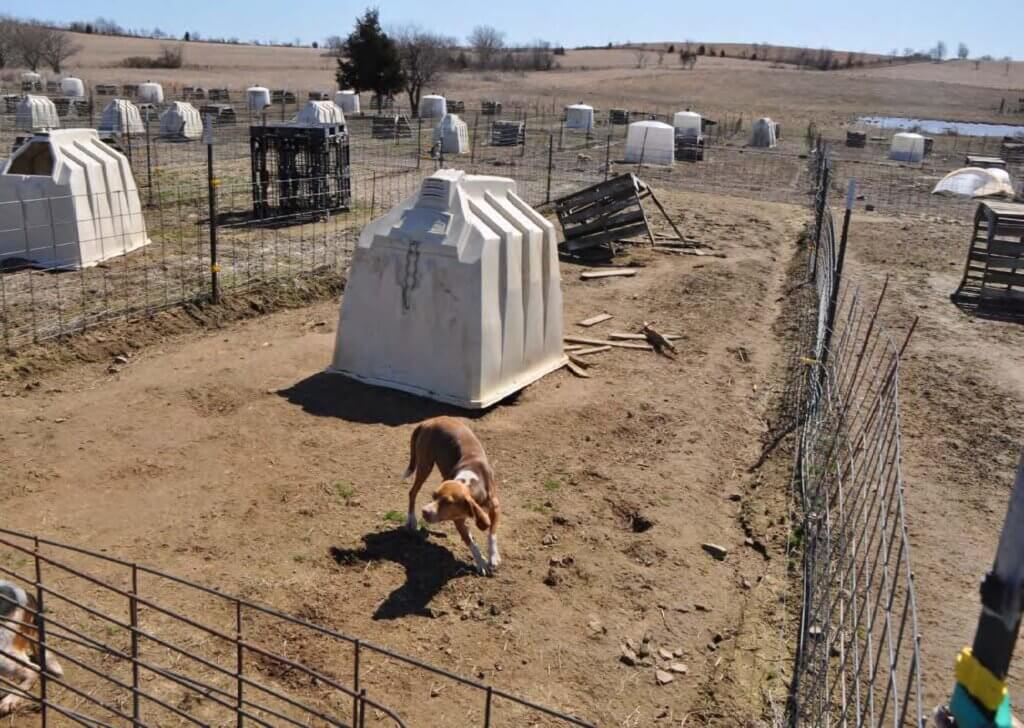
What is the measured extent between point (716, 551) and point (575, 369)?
4.52 metres

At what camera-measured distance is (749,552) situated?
7836 mm

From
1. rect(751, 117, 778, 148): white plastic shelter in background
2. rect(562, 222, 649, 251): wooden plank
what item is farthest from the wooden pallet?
rect(751, 117, 778, 148): white plastic shelter in background

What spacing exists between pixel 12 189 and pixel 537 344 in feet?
30.5

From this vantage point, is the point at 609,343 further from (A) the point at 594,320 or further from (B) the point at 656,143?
(B) the point at 656,143

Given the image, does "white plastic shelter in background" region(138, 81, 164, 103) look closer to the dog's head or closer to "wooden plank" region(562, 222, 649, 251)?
"wooden plank" region(562, 222, 649, 251)

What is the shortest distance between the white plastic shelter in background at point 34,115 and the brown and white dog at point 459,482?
34.5m

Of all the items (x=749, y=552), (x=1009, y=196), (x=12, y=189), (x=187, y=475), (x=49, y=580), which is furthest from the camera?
(x=1009, y=196)

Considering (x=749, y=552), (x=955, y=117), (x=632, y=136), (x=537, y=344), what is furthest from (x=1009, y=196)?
(x=955, y=117)

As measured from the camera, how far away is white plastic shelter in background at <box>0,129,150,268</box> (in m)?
15.1

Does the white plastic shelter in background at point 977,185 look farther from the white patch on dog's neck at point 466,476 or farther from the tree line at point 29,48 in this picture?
the tree line at point 29,48

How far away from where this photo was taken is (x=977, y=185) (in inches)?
1179

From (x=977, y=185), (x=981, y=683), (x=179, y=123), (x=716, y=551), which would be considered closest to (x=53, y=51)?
(x=179, y=123)

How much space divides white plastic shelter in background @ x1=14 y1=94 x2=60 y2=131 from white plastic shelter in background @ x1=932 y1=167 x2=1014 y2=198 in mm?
32312

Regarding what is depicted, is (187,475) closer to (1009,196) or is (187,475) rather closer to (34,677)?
(34,677)
